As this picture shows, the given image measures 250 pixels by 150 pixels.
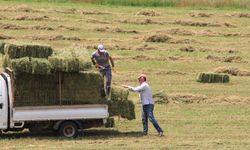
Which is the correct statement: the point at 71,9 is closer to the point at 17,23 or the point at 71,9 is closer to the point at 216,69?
the point at 17,23

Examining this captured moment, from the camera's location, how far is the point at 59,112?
26.4m

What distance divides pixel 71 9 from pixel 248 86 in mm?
16665

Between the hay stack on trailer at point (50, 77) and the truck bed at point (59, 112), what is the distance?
14 centimetres

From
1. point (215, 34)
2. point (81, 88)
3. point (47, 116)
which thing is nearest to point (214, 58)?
point (215, 34)

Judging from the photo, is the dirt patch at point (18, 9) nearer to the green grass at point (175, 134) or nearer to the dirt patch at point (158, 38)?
the dirt patch at point (158, 38)

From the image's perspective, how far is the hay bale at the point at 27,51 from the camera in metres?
26.7

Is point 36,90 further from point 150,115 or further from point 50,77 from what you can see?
point 150,115

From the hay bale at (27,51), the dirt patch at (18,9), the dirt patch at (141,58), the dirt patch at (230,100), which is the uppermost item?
the hay bale at (27,51)

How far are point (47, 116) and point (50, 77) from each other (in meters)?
1.23

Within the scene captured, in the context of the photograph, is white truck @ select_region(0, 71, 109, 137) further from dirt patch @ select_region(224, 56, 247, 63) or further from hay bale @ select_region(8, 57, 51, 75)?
dirt patch @ select_region(224, 56, 247, 63)

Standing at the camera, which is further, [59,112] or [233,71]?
[233,71]

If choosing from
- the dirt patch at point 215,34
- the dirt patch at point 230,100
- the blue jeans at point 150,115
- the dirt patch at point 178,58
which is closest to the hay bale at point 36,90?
the blue jeans at point 150,115

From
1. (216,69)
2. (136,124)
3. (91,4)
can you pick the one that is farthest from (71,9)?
(136,124)

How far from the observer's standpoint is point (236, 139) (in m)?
27.1
